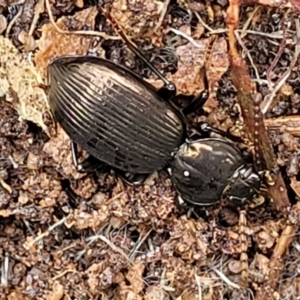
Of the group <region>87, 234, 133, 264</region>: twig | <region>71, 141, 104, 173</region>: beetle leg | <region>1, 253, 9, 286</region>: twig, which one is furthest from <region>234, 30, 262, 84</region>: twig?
<region>1, 253, 9, 286</region>: twig

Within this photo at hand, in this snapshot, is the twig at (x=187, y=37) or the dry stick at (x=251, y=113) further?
the twig at (x=187, y=37)

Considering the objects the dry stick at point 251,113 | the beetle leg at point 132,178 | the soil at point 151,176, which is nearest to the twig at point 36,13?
the soil at point 151,176

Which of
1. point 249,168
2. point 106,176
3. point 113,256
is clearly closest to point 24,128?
point 106,176

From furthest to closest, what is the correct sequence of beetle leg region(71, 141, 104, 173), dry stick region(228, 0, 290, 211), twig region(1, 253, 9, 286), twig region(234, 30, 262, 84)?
twig region(1, 253, 9, 286) < beetle leg region(71, 141, 104, 173) < twig region(234, 30, 262, 84) < dry stick region(228, 0, 290, 211)

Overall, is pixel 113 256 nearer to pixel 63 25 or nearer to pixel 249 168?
pixel 249 168

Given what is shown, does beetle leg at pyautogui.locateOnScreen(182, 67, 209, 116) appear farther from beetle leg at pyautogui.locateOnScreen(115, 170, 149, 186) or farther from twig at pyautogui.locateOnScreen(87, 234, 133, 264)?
twig at pyautogui.locateOnScreen(87, 234, 133, 264)

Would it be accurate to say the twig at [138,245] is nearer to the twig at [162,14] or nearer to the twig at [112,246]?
the twig at [112,246]
